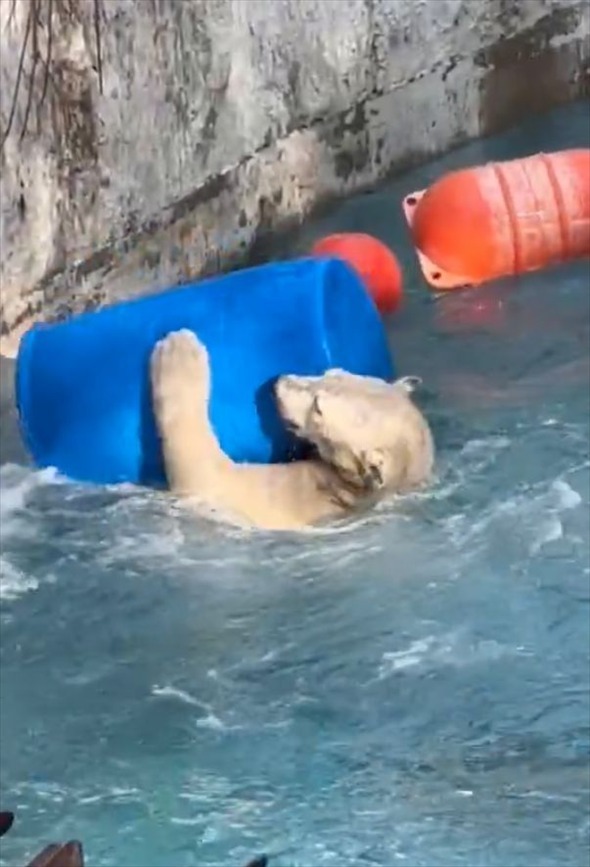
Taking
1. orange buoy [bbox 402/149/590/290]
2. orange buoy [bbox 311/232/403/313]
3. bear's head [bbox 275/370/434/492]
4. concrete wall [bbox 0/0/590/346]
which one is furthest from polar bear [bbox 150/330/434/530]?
orange buoy [bbox 402/149/590/290]

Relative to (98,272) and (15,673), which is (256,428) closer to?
(15,673)

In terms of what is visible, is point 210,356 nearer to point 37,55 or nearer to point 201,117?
point 37,55

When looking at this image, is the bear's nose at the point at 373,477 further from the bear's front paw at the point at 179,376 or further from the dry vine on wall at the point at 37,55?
the dry vine on wall at the point at 37,55

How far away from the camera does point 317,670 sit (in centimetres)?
272

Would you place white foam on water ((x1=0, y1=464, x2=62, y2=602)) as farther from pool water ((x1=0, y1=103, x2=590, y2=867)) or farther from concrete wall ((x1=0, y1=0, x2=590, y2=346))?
concrete wall ((x1=0, y1=0, x2=590, y2=346))

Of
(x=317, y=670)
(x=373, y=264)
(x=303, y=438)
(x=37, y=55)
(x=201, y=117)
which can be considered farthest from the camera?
(x=201, y=117)

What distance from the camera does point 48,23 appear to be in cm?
386

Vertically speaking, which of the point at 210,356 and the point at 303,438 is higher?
the point at 210,356

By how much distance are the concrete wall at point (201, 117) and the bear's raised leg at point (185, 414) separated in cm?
87

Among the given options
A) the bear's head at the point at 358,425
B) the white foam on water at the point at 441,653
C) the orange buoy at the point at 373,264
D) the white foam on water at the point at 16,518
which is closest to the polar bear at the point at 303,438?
the bear's head at the point at 358,425

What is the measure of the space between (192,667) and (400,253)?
2657 millimetres

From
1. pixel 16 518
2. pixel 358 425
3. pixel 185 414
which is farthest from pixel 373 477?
pixel 16 518

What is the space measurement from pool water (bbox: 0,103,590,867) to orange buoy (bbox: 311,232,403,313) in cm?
81

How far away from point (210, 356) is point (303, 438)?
26 centimetres
